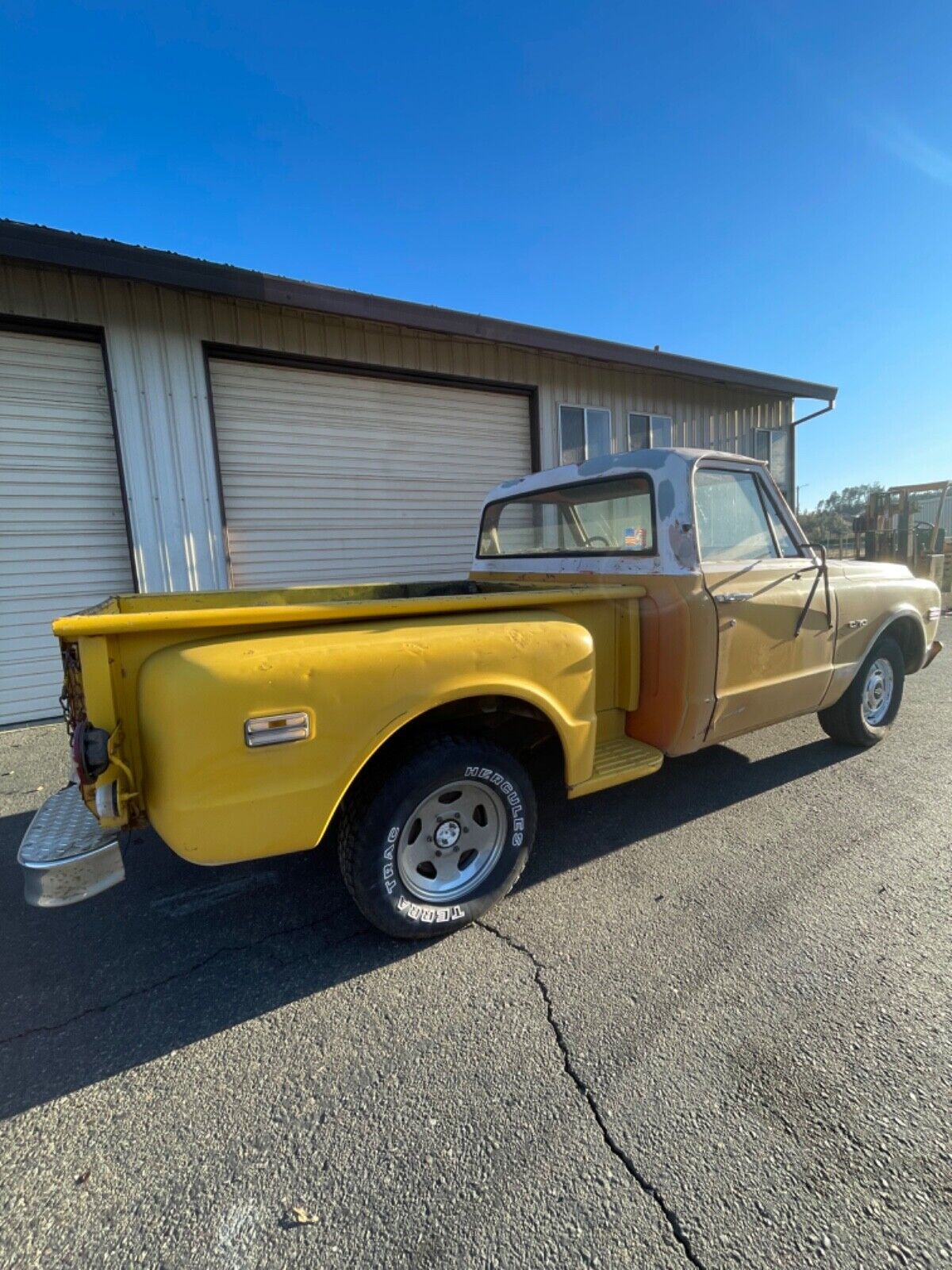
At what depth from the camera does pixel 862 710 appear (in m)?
4.31

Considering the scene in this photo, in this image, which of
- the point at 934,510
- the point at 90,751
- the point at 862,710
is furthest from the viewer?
the point at 934,510

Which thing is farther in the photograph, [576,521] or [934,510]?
[934,510]

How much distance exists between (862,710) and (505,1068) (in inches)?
148

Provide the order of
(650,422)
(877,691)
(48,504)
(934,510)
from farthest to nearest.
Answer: (934,510)
(650,422)
(48,504)
(877,691)

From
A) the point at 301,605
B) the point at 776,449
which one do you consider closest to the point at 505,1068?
the point at 301,605

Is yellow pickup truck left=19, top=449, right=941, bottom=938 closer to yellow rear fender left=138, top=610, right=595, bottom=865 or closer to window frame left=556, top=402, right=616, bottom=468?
yellow rear fender left=138, top=610, right=595, bottom=865

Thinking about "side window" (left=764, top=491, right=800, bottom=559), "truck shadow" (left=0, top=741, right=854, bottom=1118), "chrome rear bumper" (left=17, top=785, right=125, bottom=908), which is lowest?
"truck shadow" (left=0, top=741, right=854, bottom=1118)

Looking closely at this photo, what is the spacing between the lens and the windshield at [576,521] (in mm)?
3363

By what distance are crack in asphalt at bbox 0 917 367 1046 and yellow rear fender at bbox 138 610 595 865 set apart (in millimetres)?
737

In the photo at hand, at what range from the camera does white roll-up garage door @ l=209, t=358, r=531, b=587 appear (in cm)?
661

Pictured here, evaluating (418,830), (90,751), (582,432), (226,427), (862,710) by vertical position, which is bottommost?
(862,710)

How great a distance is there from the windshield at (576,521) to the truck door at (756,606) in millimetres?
325

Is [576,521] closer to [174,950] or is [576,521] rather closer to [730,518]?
[730,518]

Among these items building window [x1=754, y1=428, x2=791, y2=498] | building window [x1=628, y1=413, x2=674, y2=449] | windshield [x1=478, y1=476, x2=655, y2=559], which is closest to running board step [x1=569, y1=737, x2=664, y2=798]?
windshield [x1=478, y1=476, x2=655, y2=559]
